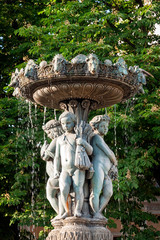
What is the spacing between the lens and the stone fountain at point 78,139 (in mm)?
7465

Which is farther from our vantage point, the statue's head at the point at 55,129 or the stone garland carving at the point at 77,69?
the statue's head at the point at 55,129

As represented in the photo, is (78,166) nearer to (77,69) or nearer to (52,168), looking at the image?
(52,168)

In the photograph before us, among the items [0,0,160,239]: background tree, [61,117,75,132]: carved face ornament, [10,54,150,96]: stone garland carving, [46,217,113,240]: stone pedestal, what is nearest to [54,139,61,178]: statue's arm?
[61,117,75,132]: carved face ornament

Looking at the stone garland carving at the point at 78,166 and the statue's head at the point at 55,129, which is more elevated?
the statue's head at the point at 55,129

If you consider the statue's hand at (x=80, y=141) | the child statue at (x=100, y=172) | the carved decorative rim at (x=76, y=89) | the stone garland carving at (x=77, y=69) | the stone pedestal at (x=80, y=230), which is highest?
the stone garland carving at (x=77, y=69)

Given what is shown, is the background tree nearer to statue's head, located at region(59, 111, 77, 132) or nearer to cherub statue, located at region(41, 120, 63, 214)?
cherub statue, located at region(41, 120, 63, 214)

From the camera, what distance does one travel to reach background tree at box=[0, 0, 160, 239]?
12.4 metres

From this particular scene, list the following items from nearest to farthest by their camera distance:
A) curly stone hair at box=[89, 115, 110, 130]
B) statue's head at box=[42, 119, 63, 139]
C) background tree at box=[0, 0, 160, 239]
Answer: curly stone hair at box=[89, 115, 110, 130] < statue's head at box=[42, 119, 63, 139] < background tree at box=[0, 0, 160, 239]

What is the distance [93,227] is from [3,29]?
1015 centimetres

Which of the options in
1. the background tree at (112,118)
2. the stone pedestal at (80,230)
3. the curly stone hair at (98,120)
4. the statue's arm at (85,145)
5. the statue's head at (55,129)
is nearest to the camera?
the stone pedestal at (80,230)

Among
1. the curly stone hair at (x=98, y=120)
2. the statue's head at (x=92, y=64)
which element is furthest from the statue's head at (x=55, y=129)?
the statue's head at (x=92, y=64)

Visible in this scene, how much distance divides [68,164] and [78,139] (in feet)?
1.43

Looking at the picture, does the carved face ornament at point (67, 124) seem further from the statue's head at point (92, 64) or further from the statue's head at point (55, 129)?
the statue's head at point (92, 64)

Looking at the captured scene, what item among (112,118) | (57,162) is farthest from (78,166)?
(112,118)
